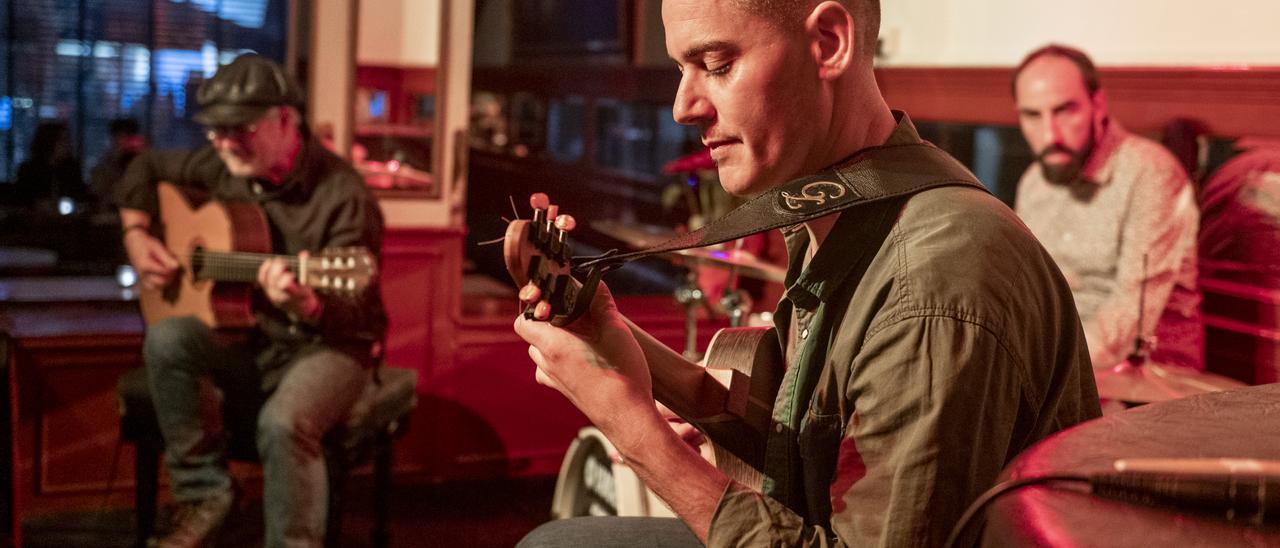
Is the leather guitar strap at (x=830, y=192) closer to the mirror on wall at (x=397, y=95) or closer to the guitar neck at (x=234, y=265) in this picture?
the guitar neck at (x=234, y=265)

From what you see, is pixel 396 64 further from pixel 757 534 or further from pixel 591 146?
pixel 757 534

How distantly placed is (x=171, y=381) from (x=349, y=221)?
2.06ft

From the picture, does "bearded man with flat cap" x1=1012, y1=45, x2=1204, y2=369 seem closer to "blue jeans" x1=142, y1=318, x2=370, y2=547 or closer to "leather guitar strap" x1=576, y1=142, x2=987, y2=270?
"leather guitar strap" x1=576, y1=142, x2=987, y2=270

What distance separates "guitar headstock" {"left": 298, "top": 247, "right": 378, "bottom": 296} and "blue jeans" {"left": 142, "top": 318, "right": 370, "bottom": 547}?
0.59ft

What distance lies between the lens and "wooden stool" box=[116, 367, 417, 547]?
3096mm

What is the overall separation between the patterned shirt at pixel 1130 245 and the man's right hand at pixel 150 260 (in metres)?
2.44

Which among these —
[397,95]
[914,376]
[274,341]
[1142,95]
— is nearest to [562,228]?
[914,376]

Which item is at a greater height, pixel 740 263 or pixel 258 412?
pixel 740 263

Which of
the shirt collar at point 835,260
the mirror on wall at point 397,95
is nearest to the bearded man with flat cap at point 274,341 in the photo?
the mirror on wall at point 397,95

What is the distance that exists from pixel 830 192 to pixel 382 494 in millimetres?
2534

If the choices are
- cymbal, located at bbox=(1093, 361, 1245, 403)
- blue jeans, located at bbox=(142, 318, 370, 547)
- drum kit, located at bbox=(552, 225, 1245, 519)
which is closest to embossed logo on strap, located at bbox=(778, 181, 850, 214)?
drum kit, located at bbox=(552, 225, 1245, 519)

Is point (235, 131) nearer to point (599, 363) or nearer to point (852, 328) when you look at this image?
point (599, 363)

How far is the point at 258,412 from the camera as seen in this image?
3074mm

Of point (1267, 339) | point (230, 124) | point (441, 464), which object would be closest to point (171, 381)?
point (230, 124)
